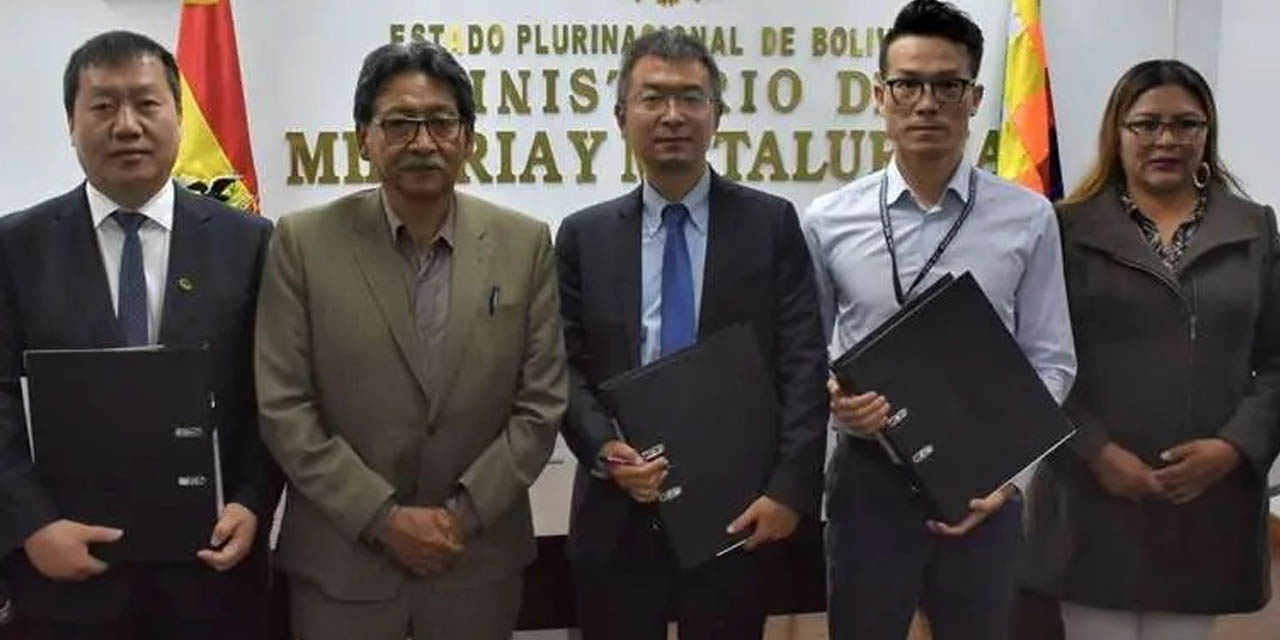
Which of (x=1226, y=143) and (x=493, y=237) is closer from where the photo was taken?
(x=493, y=237)

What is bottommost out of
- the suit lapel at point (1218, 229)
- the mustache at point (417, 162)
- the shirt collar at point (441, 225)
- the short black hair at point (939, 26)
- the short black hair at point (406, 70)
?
the suit lapel at point (1218, 229)

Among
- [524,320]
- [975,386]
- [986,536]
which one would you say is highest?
[524,320]

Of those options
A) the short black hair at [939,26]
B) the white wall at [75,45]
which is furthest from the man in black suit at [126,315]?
the white wall at [75,45]

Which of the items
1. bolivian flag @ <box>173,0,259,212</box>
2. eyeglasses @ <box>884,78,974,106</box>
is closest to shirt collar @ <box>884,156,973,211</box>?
eyeglasses @ <box>884,78,974,106</box>

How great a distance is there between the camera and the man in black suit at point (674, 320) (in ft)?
6.83

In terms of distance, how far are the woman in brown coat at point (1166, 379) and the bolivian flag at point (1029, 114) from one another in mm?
2520

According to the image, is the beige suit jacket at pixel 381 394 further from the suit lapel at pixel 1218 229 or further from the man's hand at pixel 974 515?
the suit lapel at pixel 1218 229


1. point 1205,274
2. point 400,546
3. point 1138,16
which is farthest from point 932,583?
point 1138,16

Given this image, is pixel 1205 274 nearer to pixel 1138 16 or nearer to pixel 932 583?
pixel 932 583

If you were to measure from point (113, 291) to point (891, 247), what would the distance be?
130 cm

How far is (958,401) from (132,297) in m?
1.37

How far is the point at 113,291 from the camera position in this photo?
1950 millimetres

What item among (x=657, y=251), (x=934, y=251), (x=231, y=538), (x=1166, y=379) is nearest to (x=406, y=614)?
(x=231, y=538)

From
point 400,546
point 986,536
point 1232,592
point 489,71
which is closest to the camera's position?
point 400,546
